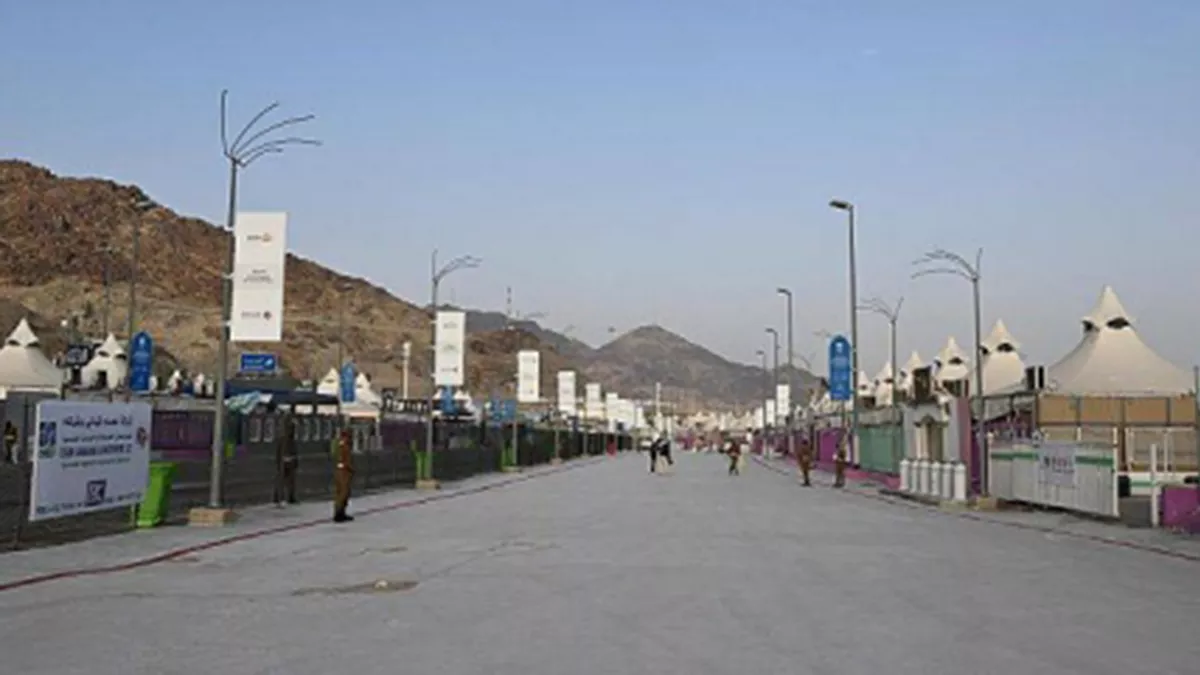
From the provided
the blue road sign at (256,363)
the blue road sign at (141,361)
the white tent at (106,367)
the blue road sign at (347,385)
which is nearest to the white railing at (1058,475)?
the blue road sign at (256,363)

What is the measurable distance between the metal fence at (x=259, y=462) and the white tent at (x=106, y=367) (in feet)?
77.0

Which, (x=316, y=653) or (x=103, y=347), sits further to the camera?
(x=103, y=347)

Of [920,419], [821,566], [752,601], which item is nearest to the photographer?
[752,601]

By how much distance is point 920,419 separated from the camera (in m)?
44.1

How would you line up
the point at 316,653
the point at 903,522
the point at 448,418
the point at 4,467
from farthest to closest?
the point at 448,418, the point at 903,522, the point at 4,467, the point at 316,653

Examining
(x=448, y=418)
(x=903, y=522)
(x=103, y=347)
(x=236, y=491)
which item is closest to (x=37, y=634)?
(x=236, y=491)

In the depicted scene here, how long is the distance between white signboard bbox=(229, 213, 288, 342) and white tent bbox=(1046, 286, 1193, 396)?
37671 mm

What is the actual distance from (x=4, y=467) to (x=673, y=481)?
1461 inches

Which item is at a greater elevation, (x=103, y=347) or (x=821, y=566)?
(x=103, y=347)

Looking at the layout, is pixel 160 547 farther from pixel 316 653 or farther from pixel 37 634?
pixel 316 653

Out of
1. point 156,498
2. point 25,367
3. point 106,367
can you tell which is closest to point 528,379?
point 25,367

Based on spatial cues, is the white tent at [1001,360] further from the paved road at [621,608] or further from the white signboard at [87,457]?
the white signboard at [87,457]

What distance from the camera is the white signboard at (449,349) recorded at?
47844 millimetres

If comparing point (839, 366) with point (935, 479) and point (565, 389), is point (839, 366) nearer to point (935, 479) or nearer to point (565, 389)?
point (935, 479)
